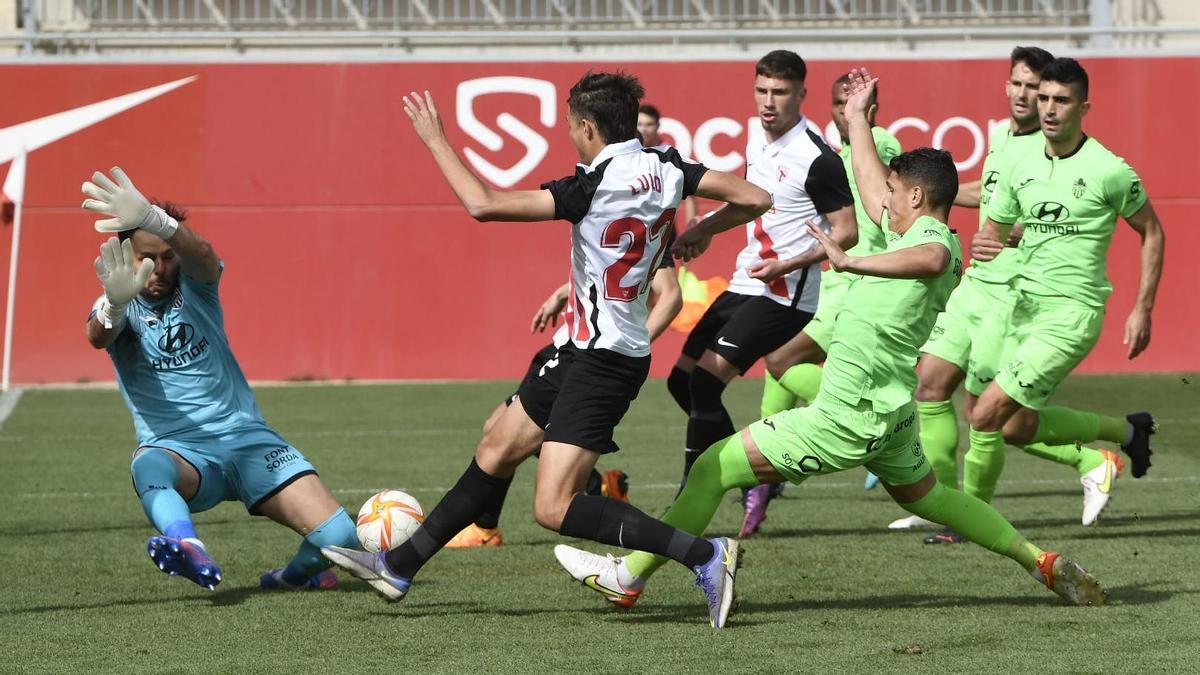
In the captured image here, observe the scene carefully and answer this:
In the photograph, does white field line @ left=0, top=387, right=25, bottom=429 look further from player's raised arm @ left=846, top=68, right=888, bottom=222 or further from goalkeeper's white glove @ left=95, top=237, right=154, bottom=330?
player's raised arm @ left=846, top=68, right=888, bottom=222

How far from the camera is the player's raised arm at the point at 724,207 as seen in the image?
19.8 ft

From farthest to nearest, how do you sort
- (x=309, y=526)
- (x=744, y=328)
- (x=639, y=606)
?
(x=744, y=328) < (x=309, y=526) < (x=639, y=606)

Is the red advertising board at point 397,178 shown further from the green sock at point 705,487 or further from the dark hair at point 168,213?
the green sock at point 705,487

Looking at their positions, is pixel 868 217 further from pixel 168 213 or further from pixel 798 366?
pixel 168 213

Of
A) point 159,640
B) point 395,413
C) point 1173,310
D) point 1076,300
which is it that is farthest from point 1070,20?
point 159,640

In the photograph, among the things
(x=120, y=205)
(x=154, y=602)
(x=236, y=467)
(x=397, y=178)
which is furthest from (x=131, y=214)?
(x=397, y=178)

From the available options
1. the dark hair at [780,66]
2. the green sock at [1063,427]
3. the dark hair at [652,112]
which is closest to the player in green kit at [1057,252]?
the green sock at [1063,427]

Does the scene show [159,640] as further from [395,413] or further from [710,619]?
[395,413]

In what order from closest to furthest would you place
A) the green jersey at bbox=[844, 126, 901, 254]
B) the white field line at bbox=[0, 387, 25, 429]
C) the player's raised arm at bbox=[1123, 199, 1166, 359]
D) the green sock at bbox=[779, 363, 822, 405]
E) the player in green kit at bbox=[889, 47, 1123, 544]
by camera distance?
the player's raised arm at bbox=[1123, 199, 1166, 359], the player in green kit at bbox=[889, 47, 1123, 544], the green sock at bbox=[779, 363, 822, 405], the green jersey at bbox=[844, 126, 901, 254], the white field line at bbox=[0, 387, 25, 429]

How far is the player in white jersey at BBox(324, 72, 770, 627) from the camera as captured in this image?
5.84 m

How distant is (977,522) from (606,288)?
A: 1683 mm

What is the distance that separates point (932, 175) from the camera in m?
6.21

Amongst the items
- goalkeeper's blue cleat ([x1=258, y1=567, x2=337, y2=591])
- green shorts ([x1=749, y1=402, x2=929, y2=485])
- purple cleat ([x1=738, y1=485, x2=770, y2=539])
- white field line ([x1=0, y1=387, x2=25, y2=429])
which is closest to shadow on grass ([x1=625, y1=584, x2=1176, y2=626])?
green shorts ([x1=749, y1=402, x2=929, y2=485])

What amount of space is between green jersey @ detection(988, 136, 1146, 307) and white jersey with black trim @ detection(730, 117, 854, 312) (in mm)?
882
